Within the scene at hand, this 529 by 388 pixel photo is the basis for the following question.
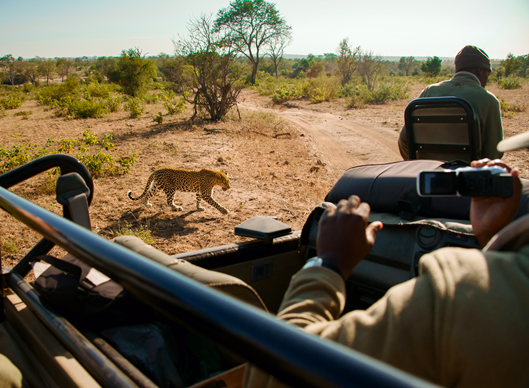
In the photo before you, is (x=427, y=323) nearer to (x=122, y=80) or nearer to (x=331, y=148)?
(x=331, y=148)

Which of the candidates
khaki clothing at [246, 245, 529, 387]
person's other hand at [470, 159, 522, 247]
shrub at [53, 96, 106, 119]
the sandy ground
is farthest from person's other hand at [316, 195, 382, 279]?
shrub at [53, 96, 106, 119]

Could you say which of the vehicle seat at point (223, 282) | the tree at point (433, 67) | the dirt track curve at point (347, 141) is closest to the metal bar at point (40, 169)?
the vehicle seat at point (223, 282)

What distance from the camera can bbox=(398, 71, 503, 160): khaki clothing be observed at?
260 centimetres

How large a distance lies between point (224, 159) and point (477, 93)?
16.7 ft

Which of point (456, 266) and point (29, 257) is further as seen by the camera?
point (29, 257)

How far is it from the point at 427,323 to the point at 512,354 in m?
0.11

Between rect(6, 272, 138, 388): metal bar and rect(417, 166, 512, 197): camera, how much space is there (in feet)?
3.07

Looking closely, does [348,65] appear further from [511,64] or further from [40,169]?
[40,169]

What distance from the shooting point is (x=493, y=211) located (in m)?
1.06

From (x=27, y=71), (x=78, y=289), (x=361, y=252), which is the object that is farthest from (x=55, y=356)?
(x=27, y=71)

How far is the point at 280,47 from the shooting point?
39406mm

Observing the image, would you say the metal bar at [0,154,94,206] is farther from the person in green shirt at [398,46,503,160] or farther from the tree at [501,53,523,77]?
the tree at [501,53,523,77]

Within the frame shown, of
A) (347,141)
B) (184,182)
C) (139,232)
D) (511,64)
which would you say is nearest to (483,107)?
(139,232)

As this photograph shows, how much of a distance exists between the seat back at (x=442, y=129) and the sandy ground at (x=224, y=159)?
6.64ft
